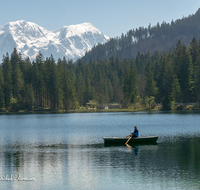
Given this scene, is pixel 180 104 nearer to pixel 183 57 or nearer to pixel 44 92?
pixel 183 57

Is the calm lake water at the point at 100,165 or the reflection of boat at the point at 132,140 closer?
the calm lake water at the point at 100,165

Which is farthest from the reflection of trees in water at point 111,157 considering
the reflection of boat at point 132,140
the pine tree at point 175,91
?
the pine tree at point 175,91

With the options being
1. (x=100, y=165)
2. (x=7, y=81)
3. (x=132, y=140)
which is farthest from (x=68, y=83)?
(x=100, y=165)

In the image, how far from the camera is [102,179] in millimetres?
24641

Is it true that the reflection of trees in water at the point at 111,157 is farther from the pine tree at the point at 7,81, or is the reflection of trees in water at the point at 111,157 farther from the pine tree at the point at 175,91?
the pine tree at the point at 7,81

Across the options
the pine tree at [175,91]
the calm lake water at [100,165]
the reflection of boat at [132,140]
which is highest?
the pine tree at [175,91]

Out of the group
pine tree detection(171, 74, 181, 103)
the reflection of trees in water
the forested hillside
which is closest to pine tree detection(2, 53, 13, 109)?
the forested hillside

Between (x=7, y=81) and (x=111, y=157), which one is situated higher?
(x=7, y=81)

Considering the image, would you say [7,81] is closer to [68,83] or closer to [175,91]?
[68,83]

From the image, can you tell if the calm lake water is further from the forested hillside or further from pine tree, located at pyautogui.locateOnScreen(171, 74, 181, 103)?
the forested hillside

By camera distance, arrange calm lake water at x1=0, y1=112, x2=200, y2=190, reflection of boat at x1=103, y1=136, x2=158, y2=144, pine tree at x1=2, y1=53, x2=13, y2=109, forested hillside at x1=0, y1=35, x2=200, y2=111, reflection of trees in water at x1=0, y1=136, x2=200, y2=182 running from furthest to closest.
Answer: pine tree at x1=2, y1=53, x2=13, y2=109 → forested hillside at x1=0, y1=35, x2=200, y2=111 → reflection of boat at x1=103, y1=136, x2=158, y2=144 → reflection of trees in water at x1=0, y1=136, x2=200, y2=182 → calm lake water at x1=0, y1=112, x2=200, y2=190

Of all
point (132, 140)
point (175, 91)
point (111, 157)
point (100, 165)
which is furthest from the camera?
point (175, 91)

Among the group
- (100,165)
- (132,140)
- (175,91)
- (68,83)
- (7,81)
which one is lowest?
(100,165)

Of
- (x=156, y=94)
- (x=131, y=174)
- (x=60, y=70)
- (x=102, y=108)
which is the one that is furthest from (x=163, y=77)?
(x=131, y=174)
